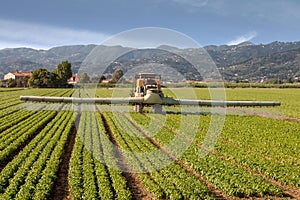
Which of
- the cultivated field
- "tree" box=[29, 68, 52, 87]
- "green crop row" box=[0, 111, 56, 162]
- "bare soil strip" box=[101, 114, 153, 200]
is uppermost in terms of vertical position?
"tree" box=[29, 68, 52, 87]

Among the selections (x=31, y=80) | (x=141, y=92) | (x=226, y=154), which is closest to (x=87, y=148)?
(x=226, y=154)

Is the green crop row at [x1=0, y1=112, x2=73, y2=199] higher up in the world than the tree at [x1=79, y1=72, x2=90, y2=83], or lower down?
lower down

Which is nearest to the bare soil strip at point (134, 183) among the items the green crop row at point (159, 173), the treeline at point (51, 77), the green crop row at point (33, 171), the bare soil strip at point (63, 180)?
the green crop row at point (159, 173)

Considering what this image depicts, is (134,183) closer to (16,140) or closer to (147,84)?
(16,140)

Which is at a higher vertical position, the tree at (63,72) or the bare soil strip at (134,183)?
the tree at (63,72)

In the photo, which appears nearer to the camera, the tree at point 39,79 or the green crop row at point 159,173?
the green crop row at point 159,173

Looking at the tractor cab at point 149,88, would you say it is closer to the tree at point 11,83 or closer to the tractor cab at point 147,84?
the tractor cab at point 147,84

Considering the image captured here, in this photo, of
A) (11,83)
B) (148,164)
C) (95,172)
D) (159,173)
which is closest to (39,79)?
(11,83)

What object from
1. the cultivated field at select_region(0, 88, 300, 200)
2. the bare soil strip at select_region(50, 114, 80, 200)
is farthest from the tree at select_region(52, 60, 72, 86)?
the bare soil strip at select_region(50, 114, 80, 200)

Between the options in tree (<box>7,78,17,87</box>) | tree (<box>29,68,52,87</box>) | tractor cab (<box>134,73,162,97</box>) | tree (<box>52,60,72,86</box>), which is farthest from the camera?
tree (<box>7,78,17,87</box>)

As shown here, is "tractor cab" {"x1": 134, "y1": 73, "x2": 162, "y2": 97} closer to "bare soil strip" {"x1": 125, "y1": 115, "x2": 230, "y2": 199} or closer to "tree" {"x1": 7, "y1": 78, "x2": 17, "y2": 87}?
"bare soil strip" {"x1": 125, "y1": 115, "x2": 230, "y2": 199}

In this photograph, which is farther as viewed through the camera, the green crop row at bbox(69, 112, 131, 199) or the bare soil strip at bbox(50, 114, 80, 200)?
the bare soil strip at bbox(50, 114, 80, 200)

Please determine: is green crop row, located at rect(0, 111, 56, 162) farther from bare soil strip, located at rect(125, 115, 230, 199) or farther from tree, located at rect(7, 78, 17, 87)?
tree, located at rect(7, 78, 17, 87)

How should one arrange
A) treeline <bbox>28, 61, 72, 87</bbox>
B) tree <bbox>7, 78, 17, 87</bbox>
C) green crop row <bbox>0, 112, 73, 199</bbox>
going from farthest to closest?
1. tree <bbox>7, 78, 17, 87</bbox>
2. treeline <bbox>28, 61, 72, 87</bbox>
3. green crop row <bbox>0, 112, 73, 199</bbox>
